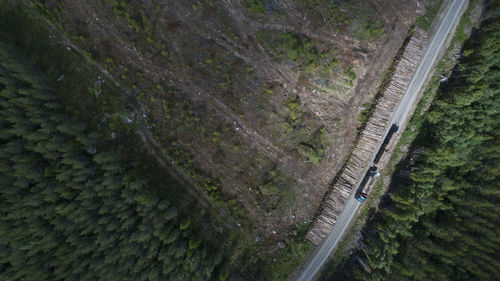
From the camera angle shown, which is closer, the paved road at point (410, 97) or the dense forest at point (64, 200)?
the dense forest at point (64, 200)

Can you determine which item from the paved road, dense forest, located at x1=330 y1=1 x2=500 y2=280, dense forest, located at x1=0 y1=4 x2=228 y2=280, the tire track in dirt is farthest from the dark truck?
dense forest, located at x1=0 y1=4 x2=228 y2=280

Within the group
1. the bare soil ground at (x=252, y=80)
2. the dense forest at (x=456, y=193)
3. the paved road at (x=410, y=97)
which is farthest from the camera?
the paved road at (x=410, y=97)

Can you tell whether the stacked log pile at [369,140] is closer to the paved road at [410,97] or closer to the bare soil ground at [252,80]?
the paved road at [410,97]

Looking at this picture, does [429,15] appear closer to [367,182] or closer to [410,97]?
[410,97]

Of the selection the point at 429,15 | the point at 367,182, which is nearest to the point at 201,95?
the point at 367,182

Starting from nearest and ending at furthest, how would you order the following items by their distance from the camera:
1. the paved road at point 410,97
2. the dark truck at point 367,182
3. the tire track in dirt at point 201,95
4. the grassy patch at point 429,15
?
the grassy patch at point 429,15
the paved road at point 410,97
the dark truck at point 367,182
the tire track in dirt at point 201,95

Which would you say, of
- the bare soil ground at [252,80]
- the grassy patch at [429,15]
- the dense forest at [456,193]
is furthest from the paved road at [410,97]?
the bare soil ground at [252,80]
